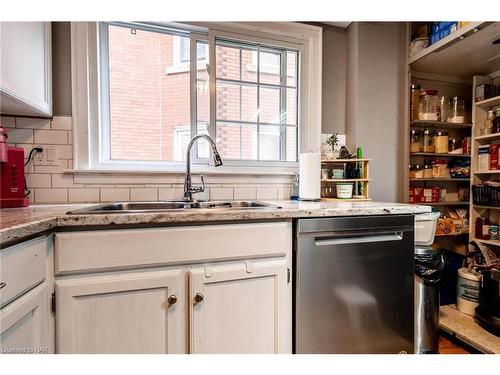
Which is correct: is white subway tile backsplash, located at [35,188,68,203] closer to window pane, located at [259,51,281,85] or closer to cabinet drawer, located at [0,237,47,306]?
cabinet drawer, located at [0,237,47,306]

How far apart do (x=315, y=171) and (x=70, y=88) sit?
146cm

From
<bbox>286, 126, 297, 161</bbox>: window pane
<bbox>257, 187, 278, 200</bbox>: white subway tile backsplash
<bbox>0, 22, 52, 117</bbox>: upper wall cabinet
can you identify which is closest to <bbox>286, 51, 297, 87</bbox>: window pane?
<bbox>286, 126, 297, 161</bbox>: window pane

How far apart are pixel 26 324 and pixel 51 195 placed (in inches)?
33.8

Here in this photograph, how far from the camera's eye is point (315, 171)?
1.48 meters

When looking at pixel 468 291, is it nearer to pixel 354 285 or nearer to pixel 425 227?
pixel 425 227

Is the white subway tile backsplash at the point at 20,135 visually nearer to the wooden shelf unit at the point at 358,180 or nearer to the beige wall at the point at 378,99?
the wooden shelf unit at the point at 358,180

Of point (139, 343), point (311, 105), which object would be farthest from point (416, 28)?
point (139, 343)

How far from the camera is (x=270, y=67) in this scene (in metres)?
1.85

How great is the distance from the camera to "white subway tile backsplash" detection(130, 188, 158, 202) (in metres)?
1.50

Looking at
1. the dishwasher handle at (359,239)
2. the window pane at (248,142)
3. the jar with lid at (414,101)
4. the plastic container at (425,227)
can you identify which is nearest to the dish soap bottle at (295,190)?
the window pane at (248,142)

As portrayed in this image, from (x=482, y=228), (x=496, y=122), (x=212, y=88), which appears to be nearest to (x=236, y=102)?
(x=212, y=88)

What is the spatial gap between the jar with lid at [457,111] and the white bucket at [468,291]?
1238 mm

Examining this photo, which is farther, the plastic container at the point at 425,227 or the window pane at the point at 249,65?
the window pane at the point at 249,65

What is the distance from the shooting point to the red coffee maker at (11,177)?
43.1 inches
